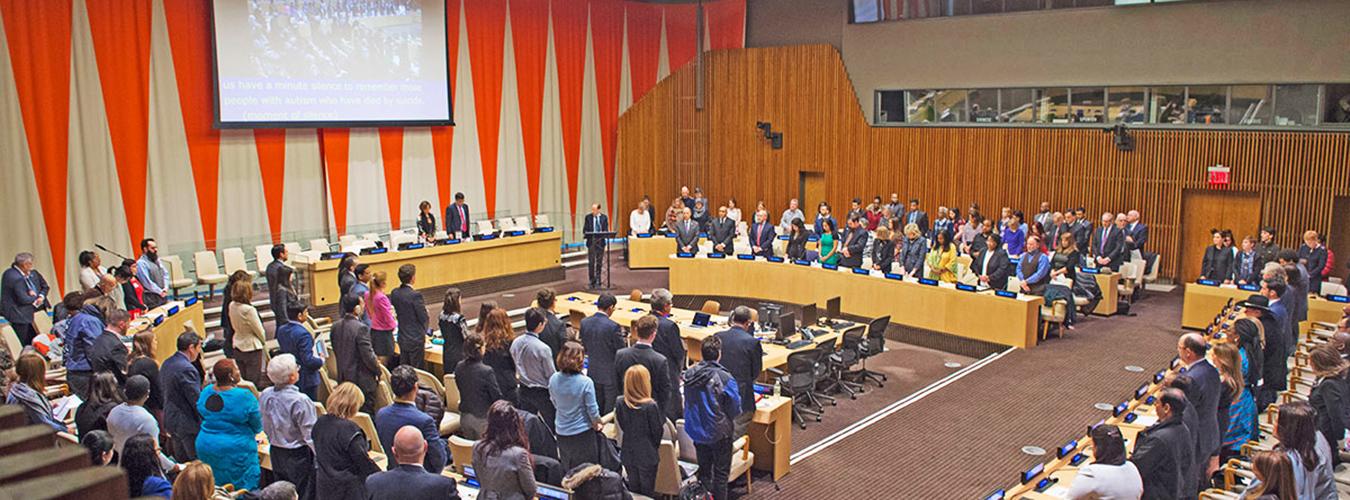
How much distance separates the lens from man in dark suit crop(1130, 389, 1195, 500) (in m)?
4.72

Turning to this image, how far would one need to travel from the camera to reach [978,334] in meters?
10.5

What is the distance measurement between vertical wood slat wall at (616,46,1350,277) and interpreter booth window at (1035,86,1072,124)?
0.22 meters

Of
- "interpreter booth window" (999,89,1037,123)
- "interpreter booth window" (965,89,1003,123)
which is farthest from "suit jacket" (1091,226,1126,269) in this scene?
"interpreter booth window" (965,89,1003,123)

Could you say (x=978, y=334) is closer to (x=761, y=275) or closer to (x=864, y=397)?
(x=864, y=397)

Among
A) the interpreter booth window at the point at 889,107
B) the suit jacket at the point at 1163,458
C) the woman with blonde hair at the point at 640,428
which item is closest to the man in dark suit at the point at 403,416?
the woman with blonde hair at the point at 640,428

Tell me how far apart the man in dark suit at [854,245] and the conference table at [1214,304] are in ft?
12.1

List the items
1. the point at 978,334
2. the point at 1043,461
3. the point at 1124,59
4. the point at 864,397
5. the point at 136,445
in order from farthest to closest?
the point at 1124,59
the point at 978,334
the point at 864,397
the point at 1043,461
the point at 136,445

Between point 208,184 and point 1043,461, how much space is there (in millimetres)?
11355

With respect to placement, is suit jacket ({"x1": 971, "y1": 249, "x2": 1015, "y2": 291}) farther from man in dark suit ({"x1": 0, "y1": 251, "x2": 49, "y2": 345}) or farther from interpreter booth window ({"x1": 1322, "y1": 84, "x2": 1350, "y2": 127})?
man in dark suit ({"x1": 0, "y1": 251, "x2": 49, "y2": 345})

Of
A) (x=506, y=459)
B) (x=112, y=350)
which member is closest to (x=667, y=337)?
(x=506, y=459)

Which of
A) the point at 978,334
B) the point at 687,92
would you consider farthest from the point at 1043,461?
the point at 687,92

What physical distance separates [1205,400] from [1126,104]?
9744mm

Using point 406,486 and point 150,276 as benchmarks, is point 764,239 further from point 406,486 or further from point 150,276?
point 406,486

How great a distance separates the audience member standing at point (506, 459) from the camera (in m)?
4.40
